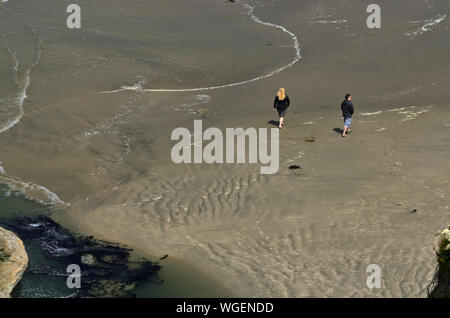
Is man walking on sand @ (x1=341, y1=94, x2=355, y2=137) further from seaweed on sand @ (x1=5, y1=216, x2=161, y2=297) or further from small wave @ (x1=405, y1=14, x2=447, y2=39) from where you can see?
small wave @ (x1=405, y1=14, x2=447, y2=39)

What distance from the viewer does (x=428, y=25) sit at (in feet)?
89.2

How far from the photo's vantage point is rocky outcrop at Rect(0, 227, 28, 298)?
36.5 feet

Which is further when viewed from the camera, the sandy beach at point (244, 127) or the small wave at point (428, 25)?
the small wave at point (428, 25)

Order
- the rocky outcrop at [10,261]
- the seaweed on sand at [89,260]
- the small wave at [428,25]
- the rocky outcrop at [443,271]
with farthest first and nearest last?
the small wave at [428,25], the seaweed on sand at [89,260], the rocky outcrop at [10,261], the rocky outcrop at [443,271]

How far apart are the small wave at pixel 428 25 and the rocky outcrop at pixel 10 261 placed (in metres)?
19.6

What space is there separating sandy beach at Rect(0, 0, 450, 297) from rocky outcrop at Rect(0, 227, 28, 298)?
5.46ft

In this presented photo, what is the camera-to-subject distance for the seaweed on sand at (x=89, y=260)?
11.7m

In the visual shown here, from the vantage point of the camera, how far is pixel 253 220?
13.6 metres

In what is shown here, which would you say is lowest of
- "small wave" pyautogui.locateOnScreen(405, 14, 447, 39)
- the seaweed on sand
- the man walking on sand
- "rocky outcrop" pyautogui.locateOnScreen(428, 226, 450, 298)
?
the seaweed on sand

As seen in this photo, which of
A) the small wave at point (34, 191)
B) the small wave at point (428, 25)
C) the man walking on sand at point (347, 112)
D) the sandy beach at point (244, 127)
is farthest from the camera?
the small wave at point (428, 25)

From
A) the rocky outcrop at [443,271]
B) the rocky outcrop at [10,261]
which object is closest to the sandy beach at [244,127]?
the rocky outcrop at [10,261]

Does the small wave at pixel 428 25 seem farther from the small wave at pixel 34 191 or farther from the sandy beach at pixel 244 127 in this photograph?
the small wave at pixel 34 191

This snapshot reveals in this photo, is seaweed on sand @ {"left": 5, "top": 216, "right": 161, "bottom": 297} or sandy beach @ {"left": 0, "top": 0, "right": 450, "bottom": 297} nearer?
seaweed on sand @ {"left": 5, "top": 216, "right": 161, "bottom": 297}

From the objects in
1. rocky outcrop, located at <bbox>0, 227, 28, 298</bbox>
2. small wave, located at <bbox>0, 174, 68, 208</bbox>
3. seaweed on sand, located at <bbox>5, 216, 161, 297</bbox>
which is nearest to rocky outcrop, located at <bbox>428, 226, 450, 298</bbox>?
seaweed on sand, located at <bbox>5, 216, 161, 297</bbox>
